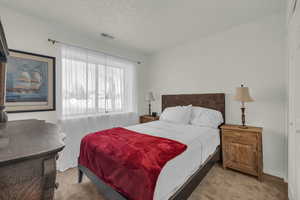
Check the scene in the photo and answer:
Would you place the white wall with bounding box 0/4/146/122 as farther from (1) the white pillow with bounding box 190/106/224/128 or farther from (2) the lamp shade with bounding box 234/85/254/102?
(2) the lamp shade with bounding box 234/85/254/102

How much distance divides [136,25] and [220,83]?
204 centimetres

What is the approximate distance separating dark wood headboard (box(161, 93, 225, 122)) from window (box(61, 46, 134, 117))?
106 centimetres

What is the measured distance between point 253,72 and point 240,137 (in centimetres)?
119

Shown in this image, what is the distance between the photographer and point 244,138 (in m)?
2.20

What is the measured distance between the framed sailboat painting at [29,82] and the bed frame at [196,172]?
130 centimetres

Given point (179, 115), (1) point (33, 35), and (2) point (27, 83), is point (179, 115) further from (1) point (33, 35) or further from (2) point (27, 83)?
(1) point (33, 35)

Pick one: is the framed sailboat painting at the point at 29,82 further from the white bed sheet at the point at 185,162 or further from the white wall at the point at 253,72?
the white wall at the point at 253,72

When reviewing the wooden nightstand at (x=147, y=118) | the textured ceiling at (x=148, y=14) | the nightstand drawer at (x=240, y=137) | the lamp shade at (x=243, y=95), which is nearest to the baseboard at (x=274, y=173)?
the nightstand drawer at (x=240, y=137)

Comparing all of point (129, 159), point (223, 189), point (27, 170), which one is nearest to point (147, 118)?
point (223, 189)

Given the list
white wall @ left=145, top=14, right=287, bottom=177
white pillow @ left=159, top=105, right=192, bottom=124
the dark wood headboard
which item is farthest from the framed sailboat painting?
white wall @ left=145, top=14, right=287, bottom=177

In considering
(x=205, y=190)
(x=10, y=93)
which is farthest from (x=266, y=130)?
A: (x=10, y=93)

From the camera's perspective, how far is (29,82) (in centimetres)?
222

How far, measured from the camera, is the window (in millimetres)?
2678

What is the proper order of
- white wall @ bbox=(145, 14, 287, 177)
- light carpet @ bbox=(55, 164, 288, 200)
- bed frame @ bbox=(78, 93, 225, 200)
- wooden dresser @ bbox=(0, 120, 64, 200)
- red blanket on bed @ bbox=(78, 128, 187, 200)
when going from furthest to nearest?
white wall @ bbox=(145, 14, 287, 177), light carpet @ bbox=(55, 164, 288, 200), bed frame @ bbox=(78, 93, 225, 200), red blanket on bed @ bbox=(78, 128, 187, 200), wooden dresser @ bbox=(0, 120, 64, 200)
